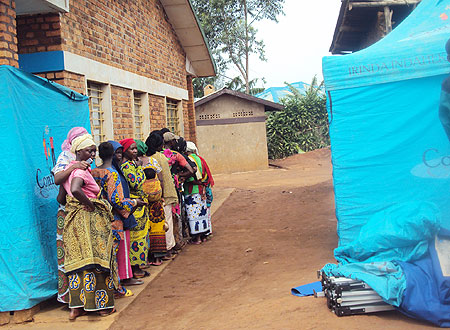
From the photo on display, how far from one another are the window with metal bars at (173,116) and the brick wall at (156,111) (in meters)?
0.79

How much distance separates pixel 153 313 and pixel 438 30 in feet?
14.0

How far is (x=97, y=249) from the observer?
4625mm

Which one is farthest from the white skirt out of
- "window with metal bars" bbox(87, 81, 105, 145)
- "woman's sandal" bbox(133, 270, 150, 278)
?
"woman's sandal" bbox(133, 270, 150, 278)

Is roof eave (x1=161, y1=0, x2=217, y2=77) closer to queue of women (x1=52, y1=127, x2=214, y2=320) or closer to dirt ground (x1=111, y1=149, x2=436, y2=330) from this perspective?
dirt ground (x1=111, y1=149, x2=436, y2=330)

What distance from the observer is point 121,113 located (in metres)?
8.22

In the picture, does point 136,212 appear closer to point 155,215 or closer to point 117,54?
point 155,215

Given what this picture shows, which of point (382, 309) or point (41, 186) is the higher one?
point (41, 186)

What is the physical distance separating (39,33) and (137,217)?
2590 mm

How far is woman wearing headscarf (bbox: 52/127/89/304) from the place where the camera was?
446cm

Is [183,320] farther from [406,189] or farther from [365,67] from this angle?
[365,67]

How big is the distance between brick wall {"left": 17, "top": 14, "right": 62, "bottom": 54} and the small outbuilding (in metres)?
15.0

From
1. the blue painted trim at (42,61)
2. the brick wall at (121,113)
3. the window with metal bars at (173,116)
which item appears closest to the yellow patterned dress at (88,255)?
the blue painted trim at (42,61)

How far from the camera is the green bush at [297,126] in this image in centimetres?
2742

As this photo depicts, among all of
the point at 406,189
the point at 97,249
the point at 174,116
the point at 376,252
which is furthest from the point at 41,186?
the point at 174,116
